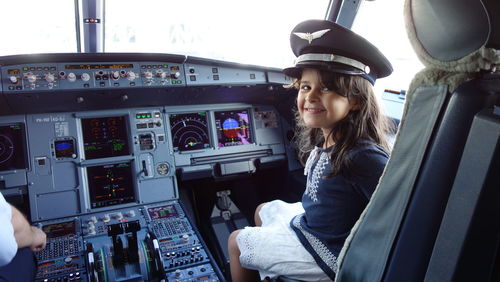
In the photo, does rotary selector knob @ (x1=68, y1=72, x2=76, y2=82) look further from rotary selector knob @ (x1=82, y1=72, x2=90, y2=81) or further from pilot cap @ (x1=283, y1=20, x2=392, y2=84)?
pilot cap @ (x1=283, y1=20, x2=392, y2=84)

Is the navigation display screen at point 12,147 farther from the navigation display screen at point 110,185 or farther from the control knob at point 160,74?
the control knob at point 160,74

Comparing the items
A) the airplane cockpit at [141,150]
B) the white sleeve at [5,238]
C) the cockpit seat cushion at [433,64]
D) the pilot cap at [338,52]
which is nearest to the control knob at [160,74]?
the airplane cockpit at [141,150]

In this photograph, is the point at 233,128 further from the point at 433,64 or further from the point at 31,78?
the point at 433,64

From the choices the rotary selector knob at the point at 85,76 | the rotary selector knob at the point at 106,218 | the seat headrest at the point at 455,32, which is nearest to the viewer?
the seat headrest at the point at 455,32

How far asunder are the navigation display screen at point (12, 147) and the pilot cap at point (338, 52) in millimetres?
1981

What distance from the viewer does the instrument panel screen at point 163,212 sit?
2730mm

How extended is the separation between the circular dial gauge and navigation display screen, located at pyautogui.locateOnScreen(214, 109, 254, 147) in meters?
0.11

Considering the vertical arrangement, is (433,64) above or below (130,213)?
above

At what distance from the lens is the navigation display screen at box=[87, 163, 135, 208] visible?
110 inches

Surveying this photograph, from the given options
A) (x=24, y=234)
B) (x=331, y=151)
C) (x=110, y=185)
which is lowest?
(x=24, y=234)

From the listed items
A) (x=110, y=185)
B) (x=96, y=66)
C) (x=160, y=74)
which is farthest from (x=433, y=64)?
(x=110, y=185)

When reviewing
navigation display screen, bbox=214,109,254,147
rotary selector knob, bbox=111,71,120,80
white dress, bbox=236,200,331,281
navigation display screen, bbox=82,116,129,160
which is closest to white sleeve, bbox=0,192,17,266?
white dress, bbox=236,200,331,281

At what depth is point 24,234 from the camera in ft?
5.89

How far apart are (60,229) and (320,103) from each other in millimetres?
1848
